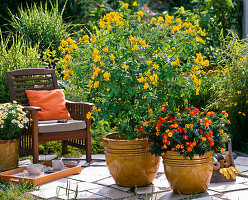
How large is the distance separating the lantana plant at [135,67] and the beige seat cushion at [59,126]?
80cm

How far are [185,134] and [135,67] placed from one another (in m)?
0.69

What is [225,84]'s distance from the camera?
502cm

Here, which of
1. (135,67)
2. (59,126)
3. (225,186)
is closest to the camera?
(135,67)

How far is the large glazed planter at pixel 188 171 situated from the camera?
3062 millimetres

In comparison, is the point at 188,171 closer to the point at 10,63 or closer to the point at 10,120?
the point at 10,120

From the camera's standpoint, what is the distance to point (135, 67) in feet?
10.7

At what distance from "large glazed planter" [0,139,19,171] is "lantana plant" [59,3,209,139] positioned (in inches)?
41.4

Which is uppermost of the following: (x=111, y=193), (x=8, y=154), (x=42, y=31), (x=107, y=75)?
(x=42, y=31)

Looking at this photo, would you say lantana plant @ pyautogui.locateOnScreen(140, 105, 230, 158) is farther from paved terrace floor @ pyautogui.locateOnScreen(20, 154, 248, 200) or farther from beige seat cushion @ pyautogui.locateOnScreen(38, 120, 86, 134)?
beige seat cushion @ pyautogui.locateOnScreen(38, 120, 86, 134)

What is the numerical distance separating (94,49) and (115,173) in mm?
1063

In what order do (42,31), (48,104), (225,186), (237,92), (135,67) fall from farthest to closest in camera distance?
1. (42,31)
2. (237,92)
3. (48,104)
4. (225,186)
5. (135,67)

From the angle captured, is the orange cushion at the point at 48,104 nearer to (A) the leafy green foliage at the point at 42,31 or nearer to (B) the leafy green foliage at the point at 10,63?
(B) the leafy green foliage at the point at 10,63


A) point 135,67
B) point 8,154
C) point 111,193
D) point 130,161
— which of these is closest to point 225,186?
point 130,161

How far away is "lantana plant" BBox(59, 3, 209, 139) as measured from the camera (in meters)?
3.17
